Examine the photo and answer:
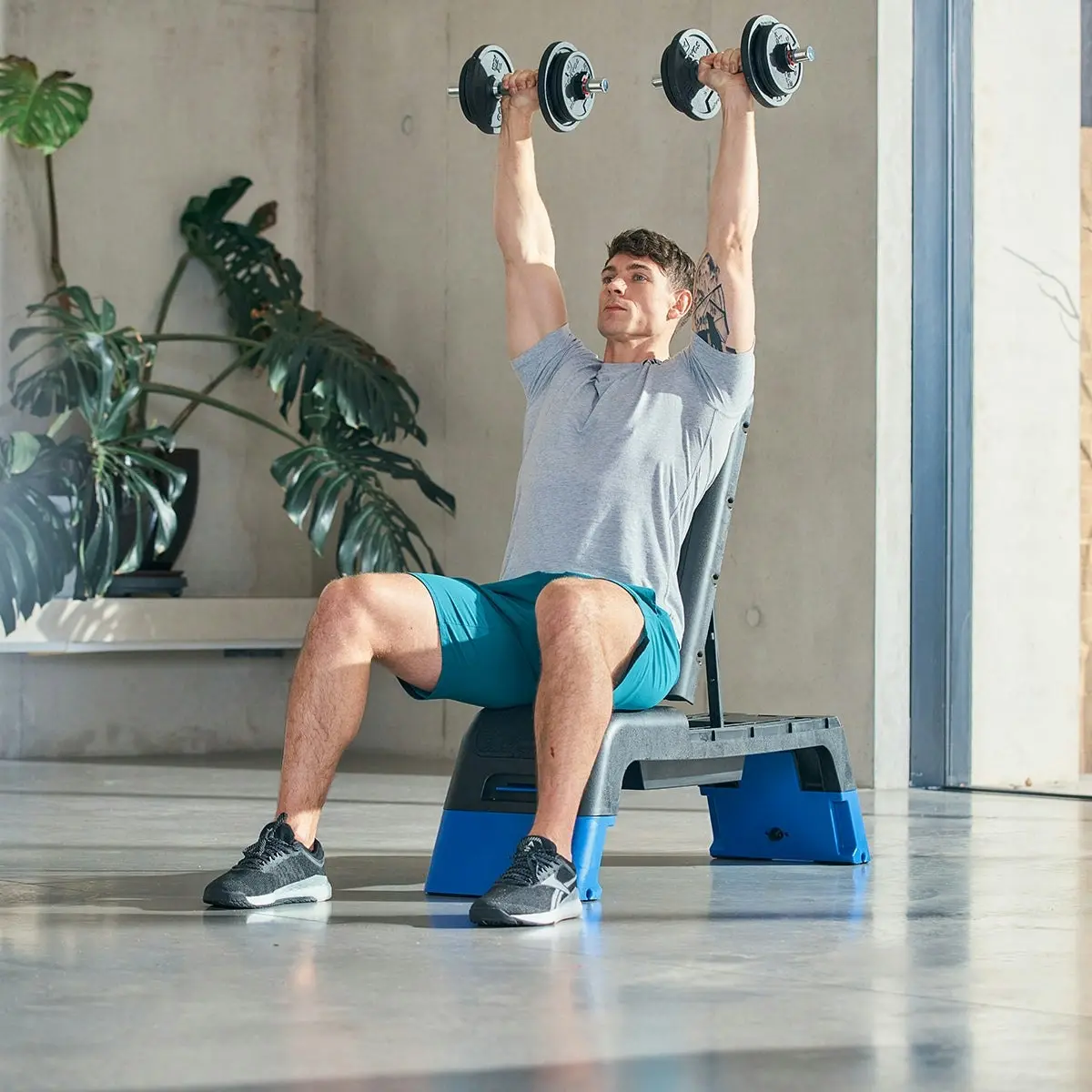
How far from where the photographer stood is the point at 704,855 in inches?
129

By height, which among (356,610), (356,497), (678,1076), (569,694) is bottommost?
(678,1076)

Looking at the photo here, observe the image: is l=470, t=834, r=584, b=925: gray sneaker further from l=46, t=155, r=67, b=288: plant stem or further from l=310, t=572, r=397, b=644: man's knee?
l=46, t=155, r=67, b=288: plant stem

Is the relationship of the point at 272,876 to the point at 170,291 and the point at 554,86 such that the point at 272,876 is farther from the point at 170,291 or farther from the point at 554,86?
the point at 170,291

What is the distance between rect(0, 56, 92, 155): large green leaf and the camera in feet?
18.0

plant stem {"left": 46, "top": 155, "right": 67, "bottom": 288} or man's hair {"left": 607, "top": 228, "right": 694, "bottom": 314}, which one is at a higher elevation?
plant stem {"left": 46, "top": 155, "right": 67, "bottom": 288}

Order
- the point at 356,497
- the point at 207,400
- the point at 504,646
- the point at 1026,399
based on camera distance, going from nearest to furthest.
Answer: the point at 504,646 → the point at 1026,399 → the point at 356,497 → the point at 207,400

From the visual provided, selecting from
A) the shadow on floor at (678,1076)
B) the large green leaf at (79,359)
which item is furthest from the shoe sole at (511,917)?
the large green leaf at (79,359)

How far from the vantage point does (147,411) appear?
19.4 feet

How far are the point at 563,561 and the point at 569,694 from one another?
0.31 m

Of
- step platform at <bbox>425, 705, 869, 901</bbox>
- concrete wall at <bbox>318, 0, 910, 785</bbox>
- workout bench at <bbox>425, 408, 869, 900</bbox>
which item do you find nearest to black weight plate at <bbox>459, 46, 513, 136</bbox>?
workout bench at <bbox>425, 408, 869, 900</bbox>

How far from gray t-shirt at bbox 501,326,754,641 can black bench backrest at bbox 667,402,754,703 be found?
0.04 m

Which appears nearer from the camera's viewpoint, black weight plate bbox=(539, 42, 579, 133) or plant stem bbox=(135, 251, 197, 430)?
black weight plate bbox=(539, 42, 579, 133)

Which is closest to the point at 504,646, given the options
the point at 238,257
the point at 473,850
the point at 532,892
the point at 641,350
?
the point at 473,850

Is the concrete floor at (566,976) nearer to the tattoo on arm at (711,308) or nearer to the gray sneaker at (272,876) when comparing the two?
the gray sneaker at (272,876)
